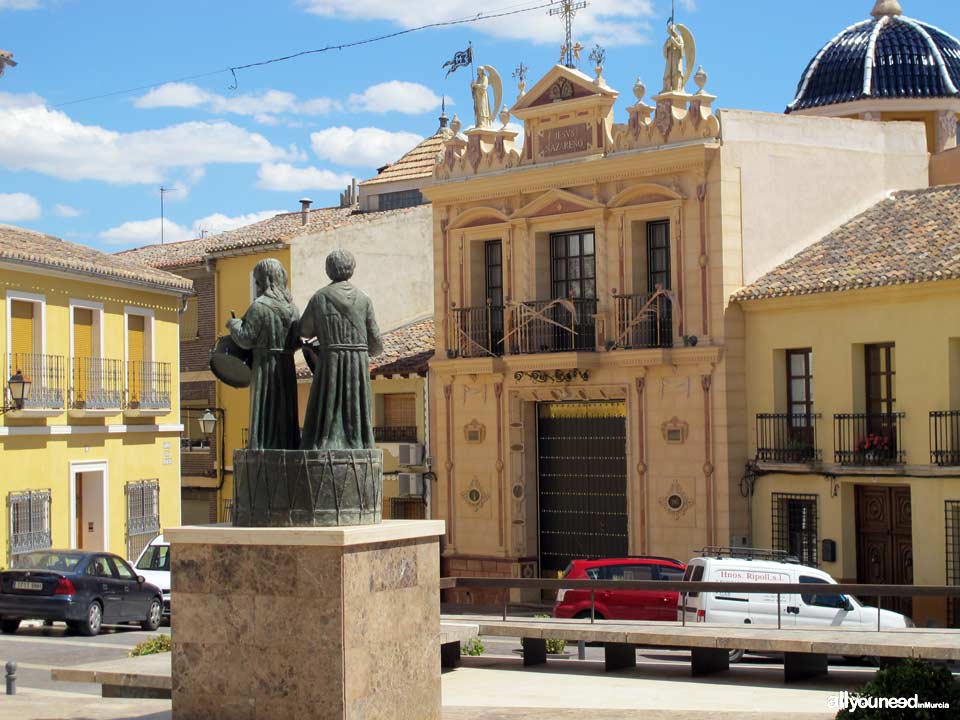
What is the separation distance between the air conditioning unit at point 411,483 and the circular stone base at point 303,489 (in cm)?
2013

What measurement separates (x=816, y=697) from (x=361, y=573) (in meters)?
4.86

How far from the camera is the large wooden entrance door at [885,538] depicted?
26.2 metres

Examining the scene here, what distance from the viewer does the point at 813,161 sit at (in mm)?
29594

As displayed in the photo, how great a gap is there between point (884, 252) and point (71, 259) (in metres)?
15.6

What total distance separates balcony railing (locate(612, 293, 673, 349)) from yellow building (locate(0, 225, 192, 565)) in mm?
10686

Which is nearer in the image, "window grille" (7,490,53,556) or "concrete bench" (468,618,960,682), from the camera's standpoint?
"concrete bench" (468,618,960,682)

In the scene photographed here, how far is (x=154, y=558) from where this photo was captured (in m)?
28.5

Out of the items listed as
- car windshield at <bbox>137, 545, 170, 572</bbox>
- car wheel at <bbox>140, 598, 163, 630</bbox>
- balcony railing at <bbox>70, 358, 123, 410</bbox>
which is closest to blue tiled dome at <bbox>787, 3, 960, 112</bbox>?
balcony railing at <bbox>70, 358, 123, 410</bbox>

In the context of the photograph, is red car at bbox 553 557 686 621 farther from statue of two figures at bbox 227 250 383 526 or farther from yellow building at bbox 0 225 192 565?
Answer: yellow building at bbox 0 225 192 565

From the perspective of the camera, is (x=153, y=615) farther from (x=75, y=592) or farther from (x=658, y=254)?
(x=658, y=254)

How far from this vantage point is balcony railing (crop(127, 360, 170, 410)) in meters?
34.0

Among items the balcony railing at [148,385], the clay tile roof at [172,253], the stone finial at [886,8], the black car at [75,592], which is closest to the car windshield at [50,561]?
the black car at [75,592]

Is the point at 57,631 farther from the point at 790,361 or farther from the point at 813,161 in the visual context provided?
the point at 813,161

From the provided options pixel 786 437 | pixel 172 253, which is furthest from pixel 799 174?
pixel 172 253
